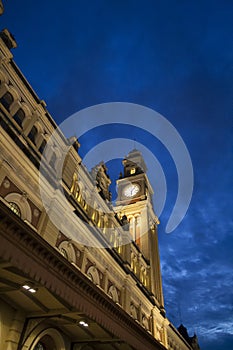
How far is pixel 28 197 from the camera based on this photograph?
16.9 m

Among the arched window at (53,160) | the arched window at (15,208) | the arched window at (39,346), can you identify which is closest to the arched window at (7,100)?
the arched window at (53,160)

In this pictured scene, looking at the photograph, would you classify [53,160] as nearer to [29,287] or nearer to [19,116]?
[19,116]

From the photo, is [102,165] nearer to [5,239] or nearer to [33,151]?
[33,151]

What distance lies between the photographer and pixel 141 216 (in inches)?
1641

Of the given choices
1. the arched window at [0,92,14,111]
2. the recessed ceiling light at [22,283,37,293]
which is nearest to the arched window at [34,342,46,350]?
the recessed ceiling light at [22,283,37,293]

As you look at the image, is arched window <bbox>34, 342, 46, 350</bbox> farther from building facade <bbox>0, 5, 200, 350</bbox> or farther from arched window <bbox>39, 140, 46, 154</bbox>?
arched window <bbox>39, 140, 46, 154</bbox>

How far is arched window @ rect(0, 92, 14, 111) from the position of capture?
18.3 m

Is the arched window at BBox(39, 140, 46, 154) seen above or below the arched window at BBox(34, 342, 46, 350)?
above

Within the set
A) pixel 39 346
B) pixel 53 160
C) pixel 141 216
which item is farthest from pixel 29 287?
pixel 141 216

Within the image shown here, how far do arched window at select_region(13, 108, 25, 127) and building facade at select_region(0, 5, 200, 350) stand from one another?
71mm

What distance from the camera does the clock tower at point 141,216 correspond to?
37781 millimetres

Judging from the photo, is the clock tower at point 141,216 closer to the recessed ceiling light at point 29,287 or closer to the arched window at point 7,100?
the arched window at point 7,100

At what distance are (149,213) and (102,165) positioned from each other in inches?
533

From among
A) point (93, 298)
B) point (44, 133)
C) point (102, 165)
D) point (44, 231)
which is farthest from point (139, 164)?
point (93, 298)
